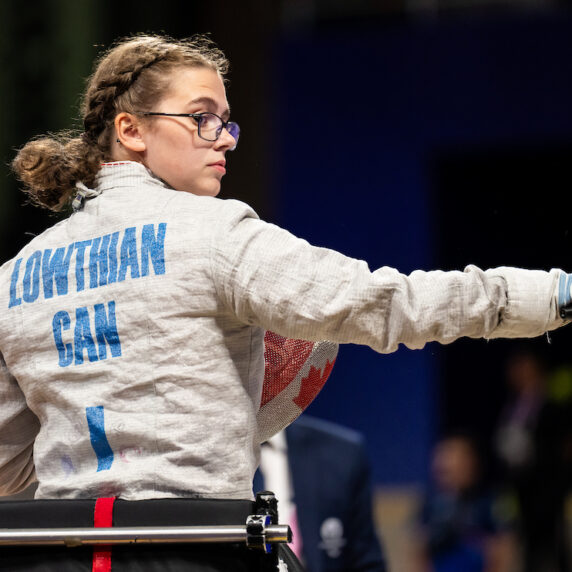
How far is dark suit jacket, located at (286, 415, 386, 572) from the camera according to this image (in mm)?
2963

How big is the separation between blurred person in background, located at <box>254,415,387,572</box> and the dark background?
3.53 meters

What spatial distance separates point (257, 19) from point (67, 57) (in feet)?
5.37

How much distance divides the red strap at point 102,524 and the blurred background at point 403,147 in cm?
499

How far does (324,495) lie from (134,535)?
156cm

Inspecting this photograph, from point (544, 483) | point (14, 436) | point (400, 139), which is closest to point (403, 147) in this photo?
point (400, 139)

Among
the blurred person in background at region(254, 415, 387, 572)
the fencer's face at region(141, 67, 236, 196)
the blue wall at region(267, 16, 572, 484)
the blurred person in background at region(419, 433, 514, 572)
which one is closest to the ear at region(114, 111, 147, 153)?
the fencer's face at region(141, 67, 236, 196)

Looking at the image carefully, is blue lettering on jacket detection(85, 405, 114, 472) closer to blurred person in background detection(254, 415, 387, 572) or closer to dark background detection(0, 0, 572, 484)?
blurred person in background detection(254, 415, 387, 572)

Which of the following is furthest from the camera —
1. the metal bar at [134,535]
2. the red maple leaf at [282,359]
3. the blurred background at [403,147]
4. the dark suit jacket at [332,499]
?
the blurred background at [403,147]

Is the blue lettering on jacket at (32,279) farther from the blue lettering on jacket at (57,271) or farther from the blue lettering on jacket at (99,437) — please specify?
the blue lettering on jacket at (99,437)

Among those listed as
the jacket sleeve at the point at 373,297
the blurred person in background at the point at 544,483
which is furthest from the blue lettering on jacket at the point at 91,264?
the blurred person in background at the point at 544,483

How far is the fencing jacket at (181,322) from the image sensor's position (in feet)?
5.08

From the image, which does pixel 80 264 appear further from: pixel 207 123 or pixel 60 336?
pixel 207 123

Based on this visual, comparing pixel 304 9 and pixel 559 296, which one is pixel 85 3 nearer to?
pixel 304 9

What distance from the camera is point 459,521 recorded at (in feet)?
18.5
